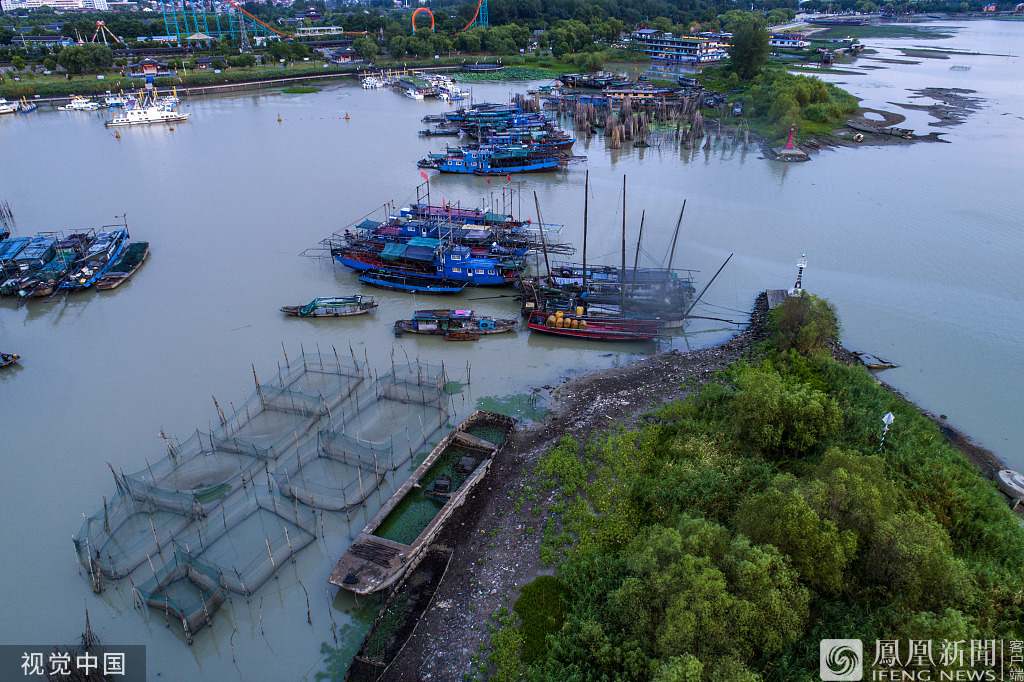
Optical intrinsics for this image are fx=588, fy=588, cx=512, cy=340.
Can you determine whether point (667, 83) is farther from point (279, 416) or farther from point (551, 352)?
point (279, 416)

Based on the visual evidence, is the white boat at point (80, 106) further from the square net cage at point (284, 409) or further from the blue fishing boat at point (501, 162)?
the square net cage at point (284, 409)

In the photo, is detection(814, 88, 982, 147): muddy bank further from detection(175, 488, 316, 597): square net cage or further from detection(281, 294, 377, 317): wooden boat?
detection(175, 488, 316, 597): square net cage

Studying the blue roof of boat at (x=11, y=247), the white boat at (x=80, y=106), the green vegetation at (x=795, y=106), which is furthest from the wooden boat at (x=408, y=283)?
the white boat at (x=80, y=106)

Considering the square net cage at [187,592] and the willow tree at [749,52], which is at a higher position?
the willow tree at [749,52]

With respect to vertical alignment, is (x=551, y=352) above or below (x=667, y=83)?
below

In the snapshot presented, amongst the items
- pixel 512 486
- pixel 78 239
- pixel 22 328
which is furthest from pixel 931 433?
pixel 78 239

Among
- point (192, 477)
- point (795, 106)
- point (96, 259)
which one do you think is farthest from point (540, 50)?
point (192, 477)
